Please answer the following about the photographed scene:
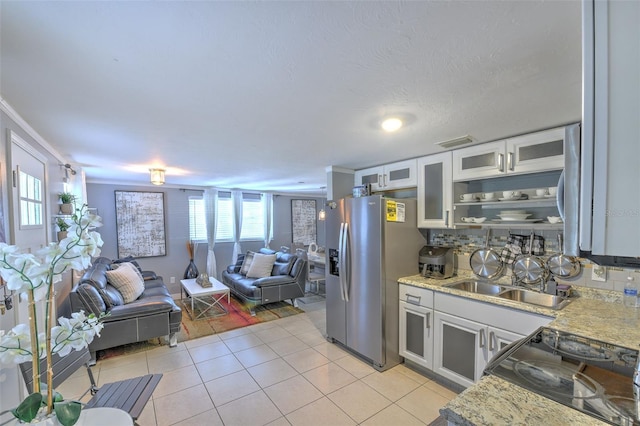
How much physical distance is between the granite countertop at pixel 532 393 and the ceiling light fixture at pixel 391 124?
1.46 m

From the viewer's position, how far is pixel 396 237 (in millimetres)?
2830

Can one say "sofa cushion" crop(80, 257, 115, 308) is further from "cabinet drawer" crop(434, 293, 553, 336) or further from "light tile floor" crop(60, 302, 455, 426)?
"cabinet drawer" crop(434, 293, 553, 336)

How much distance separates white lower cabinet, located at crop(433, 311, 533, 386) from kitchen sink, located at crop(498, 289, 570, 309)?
0.41 metres

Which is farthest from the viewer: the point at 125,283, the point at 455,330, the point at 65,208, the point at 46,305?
the point at 125,283

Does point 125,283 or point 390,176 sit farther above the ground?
point 390,176

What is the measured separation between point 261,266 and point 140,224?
242 centimetres


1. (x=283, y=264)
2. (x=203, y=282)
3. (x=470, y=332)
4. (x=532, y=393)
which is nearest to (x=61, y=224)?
(x=203, y=282)

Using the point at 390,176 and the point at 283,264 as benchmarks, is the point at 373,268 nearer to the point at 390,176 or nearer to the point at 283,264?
the point at 390,176

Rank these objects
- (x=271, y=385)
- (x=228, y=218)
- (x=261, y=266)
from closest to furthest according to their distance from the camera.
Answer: (x=271, y=385) → (x=261, y=266) → (x=228, y=218)

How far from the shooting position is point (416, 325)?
269cm

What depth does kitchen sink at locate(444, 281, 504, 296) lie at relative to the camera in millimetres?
2586

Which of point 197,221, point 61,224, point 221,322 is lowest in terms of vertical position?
point 221,322

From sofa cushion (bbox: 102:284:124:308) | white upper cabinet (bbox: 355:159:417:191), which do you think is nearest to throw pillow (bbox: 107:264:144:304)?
sofa cushion (bbox: 102:284:124:308)

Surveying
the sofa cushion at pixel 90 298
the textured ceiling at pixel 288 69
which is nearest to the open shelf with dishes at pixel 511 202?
the textured ceiling at pixel 288 69
